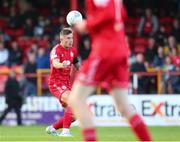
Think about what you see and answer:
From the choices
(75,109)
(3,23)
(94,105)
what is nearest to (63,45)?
(75,109)

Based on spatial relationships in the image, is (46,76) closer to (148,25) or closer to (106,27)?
(148,25)

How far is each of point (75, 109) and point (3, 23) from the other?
21.7m

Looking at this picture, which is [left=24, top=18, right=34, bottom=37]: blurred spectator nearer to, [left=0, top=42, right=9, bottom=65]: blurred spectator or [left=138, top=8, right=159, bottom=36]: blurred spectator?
[left=0, top=42, right=9, bottom=65]: blurred spectator

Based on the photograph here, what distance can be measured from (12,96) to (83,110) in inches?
550

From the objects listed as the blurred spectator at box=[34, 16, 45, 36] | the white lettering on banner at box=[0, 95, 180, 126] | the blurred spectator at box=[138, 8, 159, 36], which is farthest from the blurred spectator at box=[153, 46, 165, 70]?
the blurred spectator at box=[34, 16, 45, 36]

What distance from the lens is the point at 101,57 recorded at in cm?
941

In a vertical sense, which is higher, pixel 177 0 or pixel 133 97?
pixel 177 0

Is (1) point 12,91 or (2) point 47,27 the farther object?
(2) point 47,27

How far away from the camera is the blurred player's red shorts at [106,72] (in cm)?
941

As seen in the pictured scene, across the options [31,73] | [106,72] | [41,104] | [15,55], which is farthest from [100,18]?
[15,55]

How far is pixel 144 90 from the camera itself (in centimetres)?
2323

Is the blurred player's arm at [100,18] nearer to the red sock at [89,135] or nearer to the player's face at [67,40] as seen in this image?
the red sock at [89,135]

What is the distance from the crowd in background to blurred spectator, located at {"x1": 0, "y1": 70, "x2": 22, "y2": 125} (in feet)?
2.47

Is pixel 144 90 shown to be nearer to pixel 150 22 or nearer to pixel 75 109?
pixel 150 22
